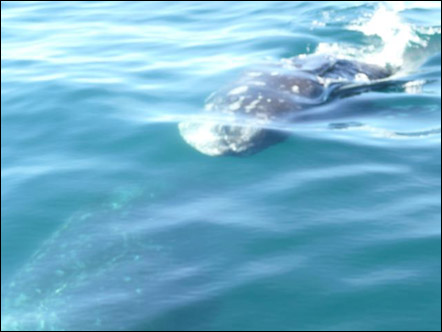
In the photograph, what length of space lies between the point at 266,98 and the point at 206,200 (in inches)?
128

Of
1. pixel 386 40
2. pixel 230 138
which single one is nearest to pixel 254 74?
pixel 230 138

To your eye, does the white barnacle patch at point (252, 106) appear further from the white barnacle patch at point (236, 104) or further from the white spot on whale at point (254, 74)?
the white spot on whale at point (254, 74)

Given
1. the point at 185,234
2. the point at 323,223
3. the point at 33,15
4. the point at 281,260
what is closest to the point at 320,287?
the point at 281,260

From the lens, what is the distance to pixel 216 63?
15.8 metres

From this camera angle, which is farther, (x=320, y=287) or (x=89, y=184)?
(x=89, y=184)

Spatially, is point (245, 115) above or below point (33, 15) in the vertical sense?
below

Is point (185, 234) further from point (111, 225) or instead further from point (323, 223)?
point (323, 223)

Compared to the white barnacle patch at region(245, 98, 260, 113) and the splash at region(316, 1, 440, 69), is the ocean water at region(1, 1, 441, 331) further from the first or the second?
the white barnacle patch at region(245, 98, 260, 113)

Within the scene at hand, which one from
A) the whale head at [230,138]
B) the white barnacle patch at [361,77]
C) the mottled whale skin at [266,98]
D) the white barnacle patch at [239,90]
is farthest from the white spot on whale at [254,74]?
the whale head at [230,138]

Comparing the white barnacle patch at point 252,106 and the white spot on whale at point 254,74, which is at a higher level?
the white spot on whale at point 254,74

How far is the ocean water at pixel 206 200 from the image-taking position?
26.3ft

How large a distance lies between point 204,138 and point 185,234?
2816 millimetres

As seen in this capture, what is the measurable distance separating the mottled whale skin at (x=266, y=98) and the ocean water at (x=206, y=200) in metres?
0.30

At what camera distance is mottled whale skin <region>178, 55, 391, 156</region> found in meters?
11.7
